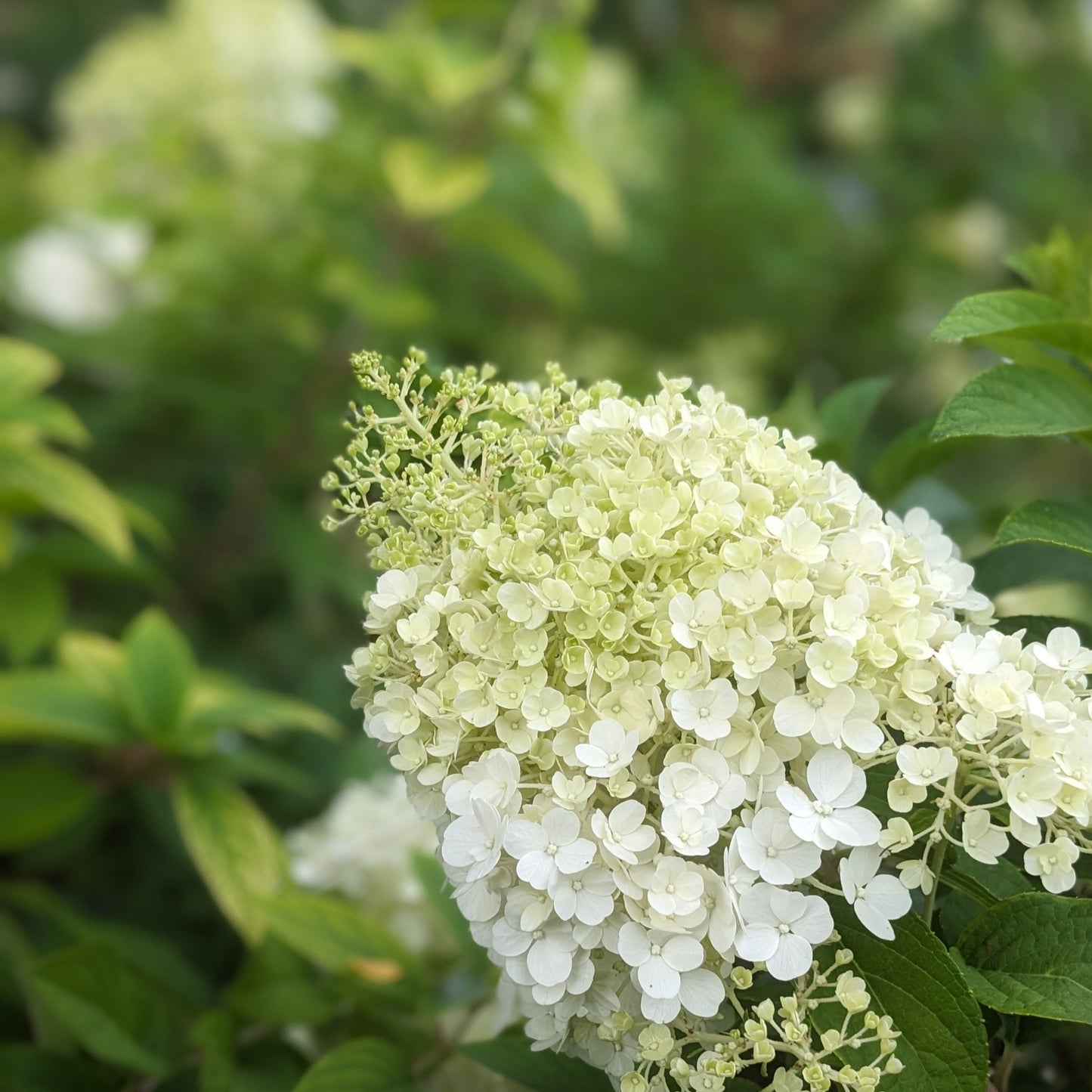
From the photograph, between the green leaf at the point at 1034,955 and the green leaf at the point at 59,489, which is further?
the green leaf at the point at 59,489

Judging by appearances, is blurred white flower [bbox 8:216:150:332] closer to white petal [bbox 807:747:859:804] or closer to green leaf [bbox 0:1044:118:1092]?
green leaf [bbox 0:1044:118:1092]

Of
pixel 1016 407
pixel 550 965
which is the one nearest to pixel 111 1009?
pixel 550 965

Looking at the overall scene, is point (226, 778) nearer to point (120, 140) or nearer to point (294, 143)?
point (294, 143)

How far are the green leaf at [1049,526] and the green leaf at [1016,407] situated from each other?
34 millimetres

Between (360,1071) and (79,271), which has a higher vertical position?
(79,271)

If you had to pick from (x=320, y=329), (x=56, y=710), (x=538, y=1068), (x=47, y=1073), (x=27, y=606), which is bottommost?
(x=47, y=1073)

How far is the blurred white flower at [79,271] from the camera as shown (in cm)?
149

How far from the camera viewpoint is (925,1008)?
40 cm

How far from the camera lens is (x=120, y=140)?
1774 millimetres

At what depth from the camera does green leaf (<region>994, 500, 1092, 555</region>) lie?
465mm

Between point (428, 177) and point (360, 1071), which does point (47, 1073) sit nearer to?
point (360, 1071)

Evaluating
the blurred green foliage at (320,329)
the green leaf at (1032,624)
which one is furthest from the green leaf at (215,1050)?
the green leaf at (1032,624)

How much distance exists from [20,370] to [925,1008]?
2.72ft

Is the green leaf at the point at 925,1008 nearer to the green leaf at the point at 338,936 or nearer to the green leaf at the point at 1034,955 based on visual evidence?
the green leaf at the point at 1034,955
